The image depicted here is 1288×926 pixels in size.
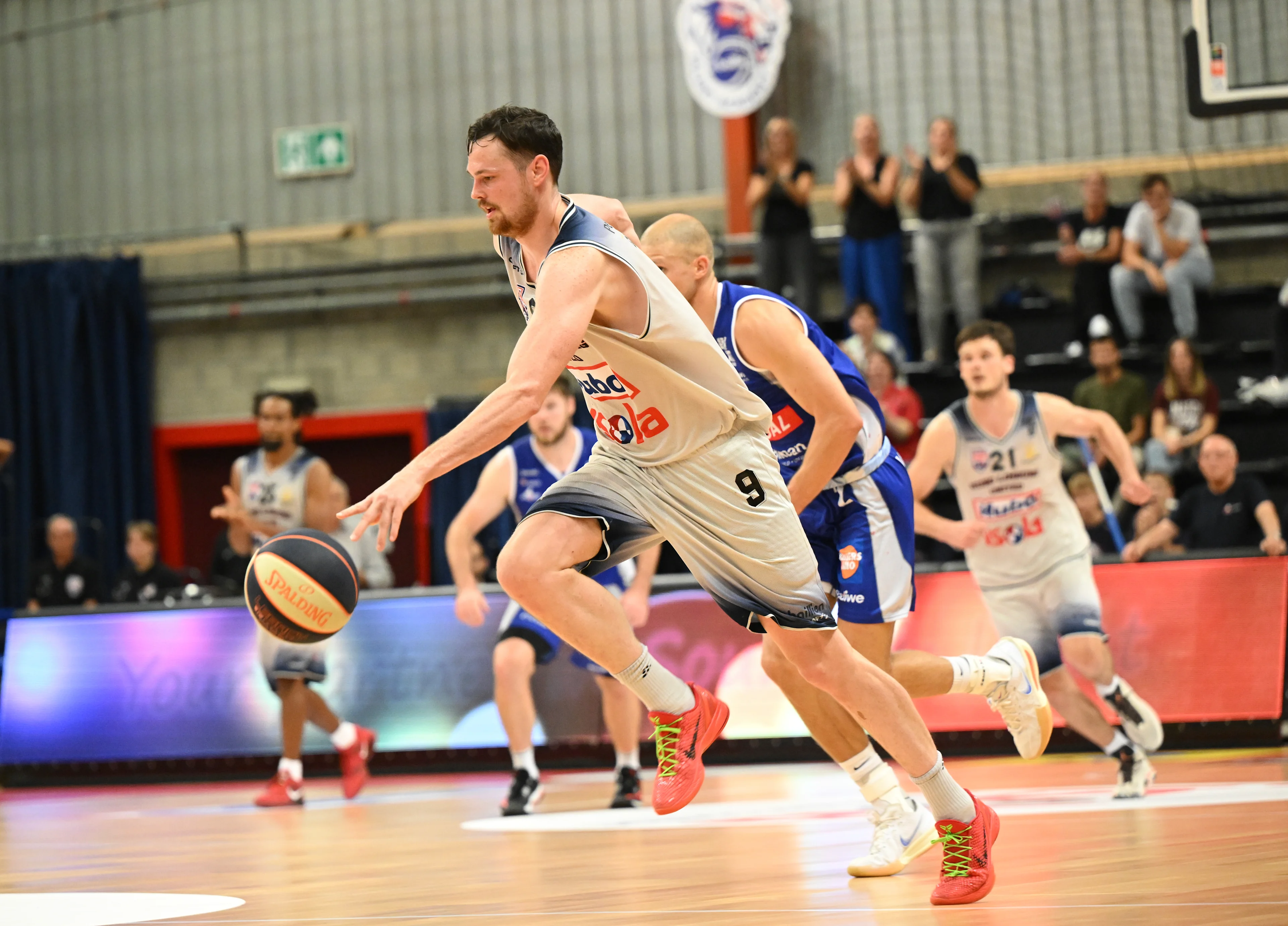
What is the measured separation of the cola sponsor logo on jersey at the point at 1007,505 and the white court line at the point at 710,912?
11.6 feet

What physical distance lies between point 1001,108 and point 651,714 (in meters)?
11.6

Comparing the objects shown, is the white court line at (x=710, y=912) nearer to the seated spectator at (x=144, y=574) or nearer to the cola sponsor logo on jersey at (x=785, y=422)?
the cola sponsor logo on jersey at (x=785, y=422)

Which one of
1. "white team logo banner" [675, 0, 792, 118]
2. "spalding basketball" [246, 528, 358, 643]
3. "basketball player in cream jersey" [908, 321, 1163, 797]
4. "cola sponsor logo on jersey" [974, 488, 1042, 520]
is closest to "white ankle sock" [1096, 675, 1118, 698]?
"basketball player in cream jersey" [908, 321, 1163, 797]

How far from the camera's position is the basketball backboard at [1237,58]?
25.7 ft

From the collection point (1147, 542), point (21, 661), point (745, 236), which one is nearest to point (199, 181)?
point (745, 236)

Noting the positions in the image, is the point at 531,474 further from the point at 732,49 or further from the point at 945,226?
the point at 732,49

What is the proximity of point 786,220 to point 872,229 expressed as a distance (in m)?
0.71

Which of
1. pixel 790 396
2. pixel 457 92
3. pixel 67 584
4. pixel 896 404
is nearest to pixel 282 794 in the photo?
pixel 790 396

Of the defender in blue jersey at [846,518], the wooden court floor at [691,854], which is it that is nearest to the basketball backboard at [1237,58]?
the wooden court floor at [691,854]

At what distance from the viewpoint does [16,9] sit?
17047 mm

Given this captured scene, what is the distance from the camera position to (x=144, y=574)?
12617 millimetres

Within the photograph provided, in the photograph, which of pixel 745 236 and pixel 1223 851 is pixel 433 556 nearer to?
pixel 745 236

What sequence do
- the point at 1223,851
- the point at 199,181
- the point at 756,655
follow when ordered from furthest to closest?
the point at 199,181 → the point at 756,655 → the point at 1223,851

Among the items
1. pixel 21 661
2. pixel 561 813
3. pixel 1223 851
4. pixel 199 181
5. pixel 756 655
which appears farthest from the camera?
pixel 199 181
